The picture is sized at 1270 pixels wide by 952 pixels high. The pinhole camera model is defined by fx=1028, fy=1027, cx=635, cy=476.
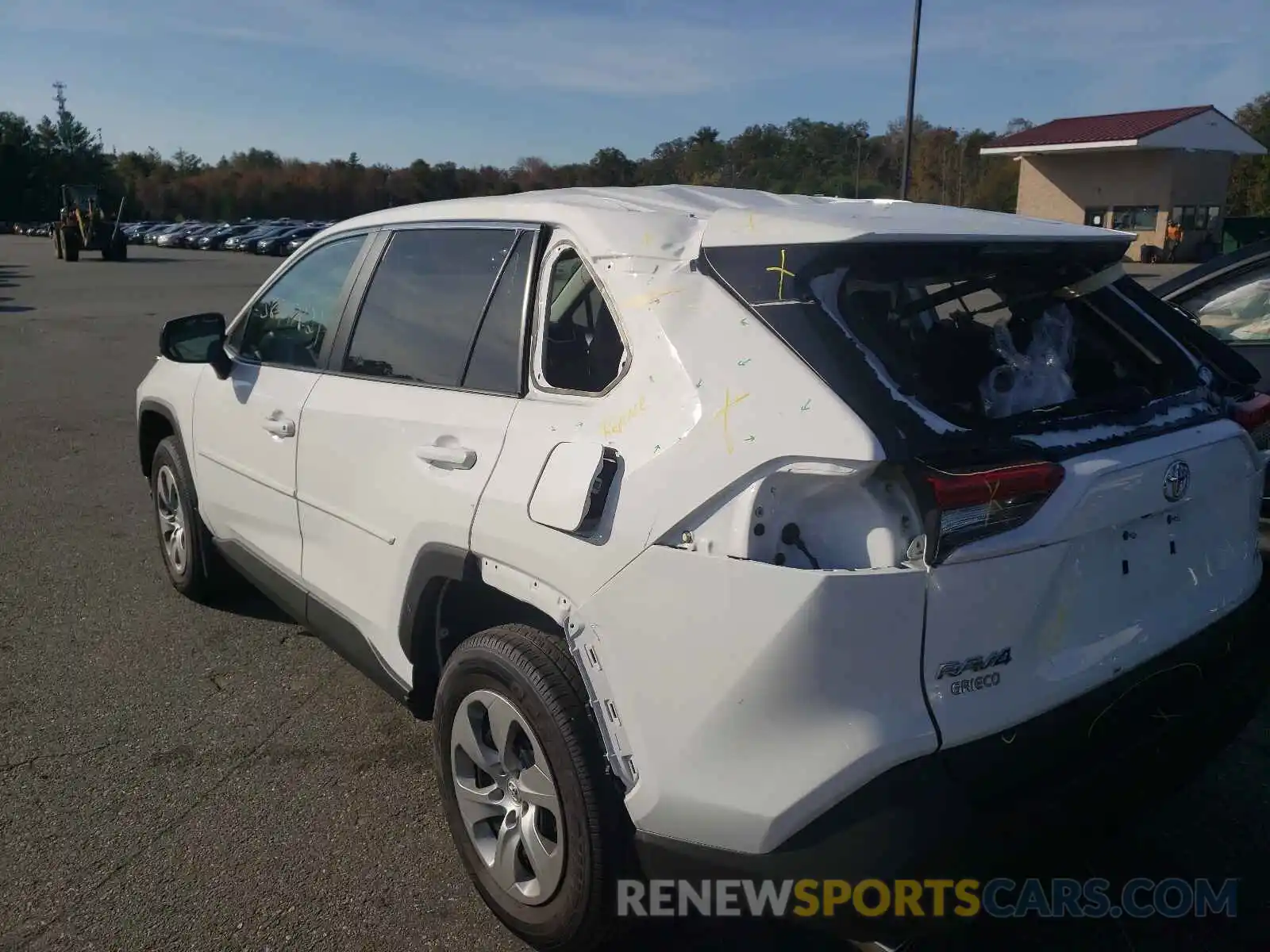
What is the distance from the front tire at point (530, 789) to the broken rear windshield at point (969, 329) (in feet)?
3.07

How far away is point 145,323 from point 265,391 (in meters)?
16.0

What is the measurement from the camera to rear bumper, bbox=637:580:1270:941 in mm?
1900

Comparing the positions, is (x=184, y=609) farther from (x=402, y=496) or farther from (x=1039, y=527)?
(x=1039, y=527)

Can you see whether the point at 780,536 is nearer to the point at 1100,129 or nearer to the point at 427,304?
the point at 427,304

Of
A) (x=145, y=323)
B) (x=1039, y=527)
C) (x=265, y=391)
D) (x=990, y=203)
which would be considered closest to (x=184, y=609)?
(x=265, y=391)

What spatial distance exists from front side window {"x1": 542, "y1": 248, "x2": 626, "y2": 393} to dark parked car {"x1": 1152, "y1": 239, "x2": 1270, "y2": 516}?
3810 mm

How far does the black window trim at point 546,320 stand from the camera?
2.34 meters

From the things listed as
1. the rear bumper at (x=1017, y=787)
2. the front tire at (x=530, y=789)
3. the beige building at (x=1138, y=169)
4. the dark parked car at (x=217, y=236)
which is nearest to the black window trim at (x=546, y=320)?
the front tire at (x=530, y=789)

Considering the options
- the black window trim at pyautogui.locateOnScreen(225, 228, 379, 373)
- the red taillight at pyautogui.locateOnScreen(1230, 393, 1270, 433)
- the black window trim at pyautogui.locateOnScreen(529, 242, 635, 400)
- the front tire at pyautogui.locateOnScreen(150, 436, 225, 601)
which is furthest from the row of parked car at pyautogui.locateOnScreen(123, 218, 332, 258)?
the red taillight at pyautogui.locateOnScreen(1230, 393, 1270, 433)

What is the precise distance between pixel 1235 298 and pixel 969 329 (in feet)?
11.3

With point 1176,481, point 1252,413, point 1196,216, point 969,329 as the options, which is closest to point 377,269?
point 969,329

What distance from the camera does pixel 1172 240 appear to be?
39.5 m

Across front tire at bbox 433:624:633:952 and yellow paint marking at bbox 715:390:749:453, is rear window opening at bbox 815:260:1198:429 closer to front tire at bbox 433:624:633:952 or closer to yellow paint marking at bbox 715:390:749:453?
yellow paint marking at bbox 715:390:749:453

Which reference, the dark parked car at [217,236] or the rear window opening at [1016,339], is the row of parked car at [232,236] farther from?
the rear window opening at [1016,339]
